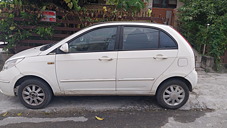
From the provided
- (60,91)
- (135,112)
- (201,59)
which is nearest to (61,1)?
(60,91)

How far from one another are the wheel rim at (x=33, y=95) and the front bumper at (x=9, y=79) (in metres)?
0.27

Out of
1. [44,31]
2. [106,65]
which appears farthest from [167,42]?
[44,31]

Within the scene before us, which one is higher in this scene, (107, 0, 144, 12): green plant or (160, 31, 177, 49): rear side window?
(107, 0, 144, 12): green plant

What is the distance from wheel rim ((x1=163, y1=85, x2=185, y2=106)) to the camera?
3.70 metres

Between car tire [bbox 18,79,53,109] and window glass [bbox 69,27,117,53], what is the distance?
0.92 metres

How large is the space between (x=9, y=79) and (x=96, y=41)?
1.86 m

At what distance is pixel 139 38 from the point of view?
3617mm

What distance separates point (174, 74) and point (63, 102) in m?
2.43

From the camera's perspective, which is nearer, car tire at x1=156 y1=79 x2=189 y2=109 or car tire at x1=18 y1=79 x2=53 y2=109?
car tire at x1=18 y1=79 x2=53 y2=109

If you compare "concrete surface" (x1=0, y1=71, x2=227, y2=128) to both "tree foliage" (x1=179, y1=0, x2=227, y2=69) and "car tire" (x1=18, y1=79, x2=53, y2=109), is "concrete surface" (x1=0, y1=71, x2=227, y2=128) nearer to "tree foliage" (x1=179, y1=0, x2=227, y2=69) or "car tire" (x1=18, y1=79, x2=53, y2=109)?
"car tire" (x1=18, y1=79, x2=53, y2=109)

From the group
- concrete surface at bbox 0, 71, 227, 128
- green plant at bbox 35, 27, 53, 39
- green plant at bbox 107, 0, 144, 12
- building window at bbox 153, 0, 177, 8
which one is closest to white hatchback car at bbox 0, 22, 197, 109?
concrete surface at bbox 0, 71, 227, 128

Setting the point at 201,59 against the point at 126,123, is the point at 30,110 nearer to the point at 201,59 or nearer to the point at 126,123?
the point at 126,123

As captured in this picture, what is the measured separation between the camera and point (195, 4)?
7.75 meters

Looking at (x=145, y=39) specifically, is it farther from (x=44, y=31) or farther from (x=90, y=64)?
(x=44, y=31)
